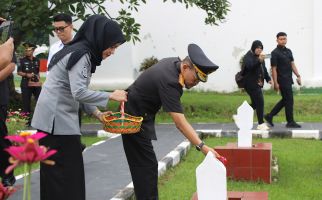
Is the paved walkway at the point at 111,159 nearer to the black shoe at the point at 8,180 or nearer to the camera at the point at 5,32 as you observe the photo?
the black shoe at the point at 8,180

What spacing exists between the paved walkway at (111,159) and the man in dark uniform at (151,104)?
1090 mm

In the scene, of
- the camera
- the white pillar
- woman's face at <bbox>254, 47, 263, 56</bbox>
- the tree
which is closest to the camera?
the camera

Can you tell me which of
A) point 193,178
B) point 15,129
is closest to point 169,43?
point 15,129

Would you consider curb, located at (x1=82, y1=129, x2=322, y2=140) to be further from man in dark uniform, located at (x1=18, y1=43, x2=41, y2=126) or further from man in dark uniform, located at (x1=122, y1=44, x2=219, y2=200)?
man in dark uniform, located at (x1=122, y1=44, x2=219, y2=200)

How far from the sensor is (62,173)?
3824mm

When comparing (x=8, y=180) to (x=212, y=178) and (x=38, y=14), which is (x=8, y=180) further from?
(x=38, y=14)

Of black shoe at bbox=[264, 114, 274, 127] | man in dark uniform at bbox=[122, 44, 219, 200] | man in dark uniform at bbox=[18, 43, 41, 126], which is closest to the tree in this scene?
man in dark uniform at bbox=[18, 43, 41, 126]

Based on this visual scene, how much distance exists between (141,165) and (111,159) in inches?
139

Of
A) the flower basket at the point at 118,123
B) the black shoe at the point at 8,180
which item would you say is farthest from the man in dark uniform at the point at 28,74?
the flower basket at the point at 118,123

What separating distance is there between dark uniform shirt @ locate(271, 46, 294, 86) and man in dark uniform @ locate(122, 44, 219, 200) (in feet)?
21.0

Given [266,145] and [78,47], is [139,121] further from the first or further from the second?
[266,145]

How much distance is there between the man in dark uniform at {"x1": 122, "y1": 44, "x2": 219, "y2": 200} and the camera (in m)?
4.28

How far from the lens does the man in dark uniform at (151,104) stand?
4277 millimetres

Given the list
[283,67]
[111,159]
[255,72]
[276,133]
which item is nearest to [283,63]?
[283,67]
